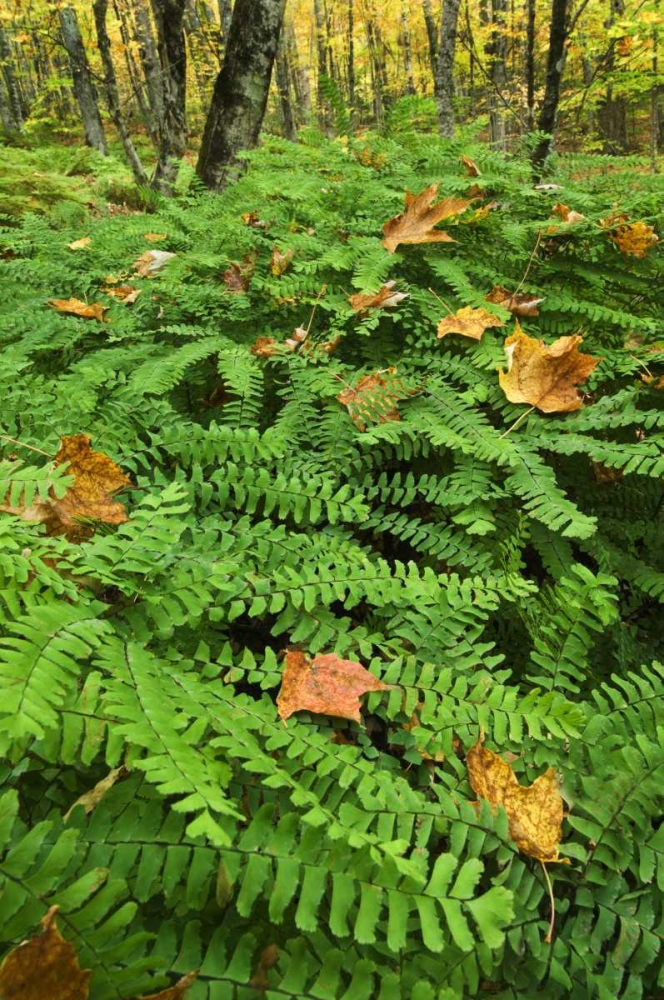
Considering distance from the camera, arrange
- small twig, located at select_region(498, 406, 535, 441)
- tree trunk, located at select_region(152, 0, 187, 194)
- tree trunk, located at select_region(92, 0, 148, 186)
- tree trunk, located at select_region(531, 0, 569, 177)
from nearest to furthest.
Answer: small twig, located at select_region(498, 406, 535, 441), tree trunk, located at select_region(531, 0, 569, 177), tree trunk, located at select_region(152, 0, 187, 194), tree trunk, located at select_region(92, 0, 148, 186)

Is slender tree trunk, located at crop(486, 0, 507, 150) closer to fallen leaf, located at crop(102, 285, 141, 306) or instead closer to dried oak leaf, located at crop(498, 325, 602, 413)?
fallen leaf, located at crop(102, 285, 141, 306)

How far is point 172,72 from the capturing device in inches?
227

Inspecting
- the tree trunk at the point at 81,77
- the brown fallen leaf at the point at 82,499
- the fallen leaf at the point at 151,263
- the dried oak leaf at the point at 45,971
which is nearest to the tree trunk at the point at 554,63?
the fallen leaf at the point at 151,263

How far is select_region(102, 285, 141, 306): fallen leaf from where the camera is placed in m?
3.12

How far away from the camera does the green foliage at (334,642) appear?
3.29 ft

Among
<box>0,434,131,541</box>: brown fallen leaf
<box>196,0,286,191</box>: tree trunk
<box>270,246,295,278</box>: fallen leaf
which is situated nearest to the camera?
<box>0,434,131,541</box>: brown fallen leaf

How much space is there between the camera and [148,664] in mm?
1263

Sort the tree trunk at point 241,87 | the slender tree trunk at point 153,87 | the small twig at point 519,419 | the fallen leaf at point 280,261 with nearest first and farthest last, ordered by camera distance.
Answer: the small twig at point 519,419
the fallen leaf at point 280,261
the tree trunk at point 241,87
the slender tree trunk at point 153,87

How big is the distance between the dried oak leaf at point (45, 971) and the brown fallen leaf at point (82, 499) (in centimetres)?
100

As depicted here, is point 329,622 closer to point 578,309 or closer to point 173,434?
point 173,434

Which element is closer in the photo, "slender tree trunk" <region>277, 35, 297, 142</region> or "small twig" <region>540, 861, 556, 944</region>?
"small twig" <region>540, 861, 556, 944</region>

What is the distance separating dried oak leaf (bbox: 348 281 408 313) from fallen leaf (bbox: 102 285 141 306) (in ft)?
3.99

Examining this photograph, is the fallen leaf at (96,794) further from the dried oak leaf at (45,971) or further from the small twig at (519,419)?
the small twig at (519,419)

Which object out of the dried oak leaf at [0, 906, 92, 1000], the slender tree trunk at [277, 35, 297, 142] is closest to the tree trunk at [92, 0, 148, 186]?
the slender tree trunk at [277, 35, 297, 142]
